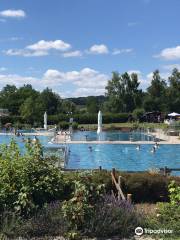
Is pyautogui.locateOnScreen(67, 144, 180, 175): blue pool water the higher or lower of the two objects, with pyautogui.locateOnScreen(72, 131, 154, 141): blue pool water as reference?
lower

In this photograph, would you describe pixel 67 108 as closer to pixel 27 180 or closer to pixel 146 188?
pixel 146 188

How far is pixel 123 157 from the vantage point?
30969 mm

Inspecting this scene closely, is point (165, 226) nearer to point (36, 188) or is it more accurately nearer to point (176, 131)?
point (36, 188)

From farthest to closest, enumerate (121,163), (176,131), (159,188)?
(176,131), (121,163), (159,188)

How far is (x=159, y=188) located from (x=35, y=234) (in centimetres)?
543

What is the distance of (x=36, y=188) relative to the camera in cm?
750

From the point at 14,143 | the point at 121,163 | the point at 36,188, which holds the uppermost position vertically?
the point at 14,143

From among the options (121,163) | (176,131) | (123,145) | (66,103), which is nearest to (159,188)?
(121,163)

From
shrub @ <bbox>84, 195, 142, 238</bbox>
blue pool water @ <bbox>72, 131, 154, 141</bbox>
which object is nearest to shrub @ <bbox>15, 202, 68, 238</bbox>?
shrub @ <bbox>84, 195, 142, 238</bbox>

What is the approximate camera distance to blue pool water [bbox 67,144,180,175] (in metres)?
26.6

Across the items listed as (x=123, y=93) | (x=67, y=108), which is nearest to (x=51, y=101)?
(x=67, y=108)

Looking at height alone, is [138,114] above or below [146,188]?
above

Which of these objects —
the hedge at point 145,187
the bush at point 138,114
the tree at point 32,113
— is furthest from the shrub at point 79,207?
the bush at point 138,114

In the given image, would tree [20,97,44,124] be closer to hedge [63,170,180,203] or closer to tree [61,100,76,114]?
tree [61,100,76,114]
